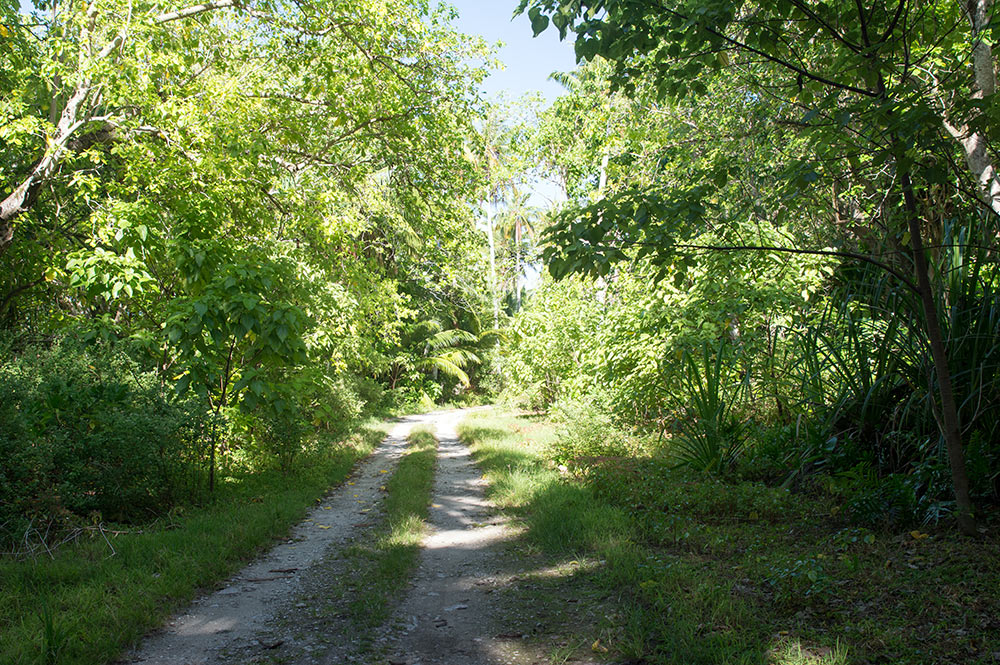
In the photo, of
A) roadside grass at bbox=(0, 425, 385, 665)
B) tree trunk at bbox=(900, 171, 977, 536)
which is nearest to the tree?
tree trunk at bbox=(900, 171, 977, 536)

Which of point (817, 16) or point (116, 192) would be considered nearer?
point (817, 16)

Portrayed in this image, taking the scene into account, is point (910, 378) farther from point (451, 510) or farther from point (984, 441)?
point (451, 510)

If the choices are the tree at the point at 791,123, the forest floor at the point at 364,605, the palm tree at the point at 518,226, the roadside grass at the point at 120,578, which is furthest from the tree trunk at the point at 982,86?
the palm tree at the point at 518,226

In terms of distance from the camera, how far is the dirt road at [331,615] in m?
3.42

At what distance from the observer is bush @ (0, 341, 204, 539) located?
533 centimetres

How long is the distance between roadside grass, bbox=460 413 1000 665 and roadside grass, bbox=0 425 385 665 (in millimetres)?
2419

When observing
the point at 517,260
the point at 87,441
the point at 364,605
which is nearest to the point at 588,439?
the point at 364,605

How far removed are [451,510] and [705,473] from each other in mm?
3000

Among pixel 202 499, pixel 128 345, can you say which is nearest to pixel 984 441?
pixel 202 499

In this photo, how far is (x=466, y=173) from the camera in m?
12.1

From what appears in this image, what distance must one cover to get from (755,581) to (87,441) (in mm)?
5853

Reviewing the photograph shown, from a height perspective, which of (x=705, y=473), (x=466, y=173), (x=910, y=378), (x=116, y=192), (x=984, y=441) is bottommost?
(x=705, y=473)

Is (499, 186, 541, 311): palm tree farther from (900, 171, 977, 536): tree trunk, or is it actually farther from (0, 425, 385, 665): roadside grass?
(900, 171, 977, 536): tree trunk

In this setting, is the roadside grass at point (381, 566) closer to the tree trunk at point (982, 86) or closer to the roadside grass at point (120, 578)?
the roadside grass at point (120, 578)
